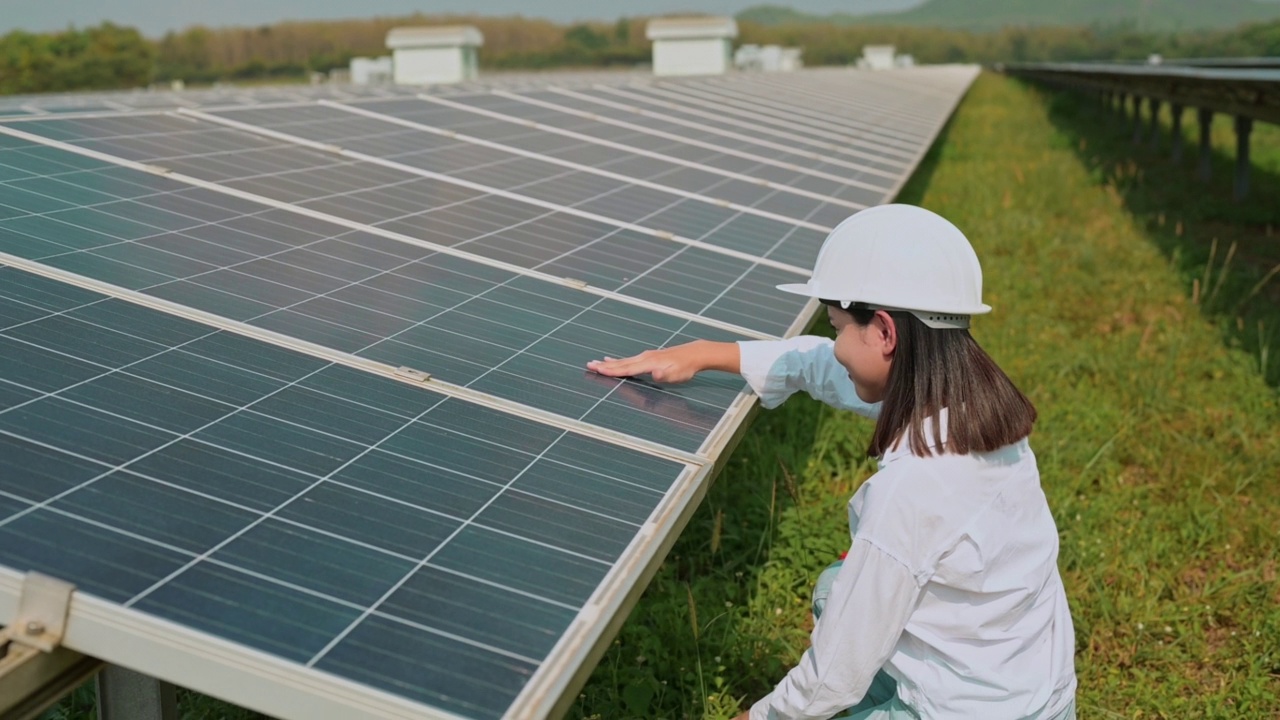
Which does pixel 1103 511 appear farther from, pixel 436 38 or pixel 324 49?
pixel 324 49

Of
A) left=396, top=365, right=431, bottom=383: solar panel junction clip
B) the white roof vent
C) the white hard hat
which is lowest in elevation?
left=396, top=365, right=431, bottom=383: solar panel junction clip

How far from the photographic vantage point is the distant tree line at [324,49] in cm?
10000

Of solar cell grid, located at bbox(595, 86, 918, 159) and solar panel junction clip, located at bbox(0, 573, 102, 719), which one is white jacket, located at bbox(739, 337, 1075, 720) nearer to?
solar panel junction clip, located at bbox(0, 573, 102, 719)

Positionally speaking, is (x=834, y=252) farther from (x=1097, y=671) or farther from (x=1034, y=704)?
(x=1097, y=671)

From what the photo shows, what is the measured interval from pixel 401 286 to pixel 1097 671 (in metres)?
3.69

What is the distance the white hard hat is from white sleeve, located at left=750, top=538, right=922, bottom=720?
0.67 metres

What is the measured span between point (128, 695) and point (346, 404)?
1.11 m

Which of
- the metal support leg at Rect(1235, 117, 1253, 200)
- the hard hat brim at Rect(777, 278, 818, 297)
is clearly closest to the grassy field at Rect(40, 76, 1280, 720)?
the hard hat brim at Rect(777, 278, 818, 297)

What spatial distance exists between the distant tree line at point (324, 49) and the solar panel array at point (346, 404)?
8524 cm

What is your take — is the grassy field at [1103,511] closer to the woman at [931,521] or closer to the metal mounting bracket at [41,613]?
the woman at [931,521]

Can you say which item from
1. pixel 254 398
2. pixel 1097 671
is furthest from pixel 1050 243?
pixel 254 398

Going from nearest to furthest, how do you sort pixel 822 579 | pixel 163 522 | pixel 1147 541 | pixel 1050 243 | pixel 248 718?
pixel 163 522
pixel 822 579
pixel 248 718
pixel 1147 541
pixel 1050 243

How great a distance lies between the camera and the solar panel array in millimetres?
2514

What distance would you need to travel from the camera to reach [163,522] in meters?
2.79
